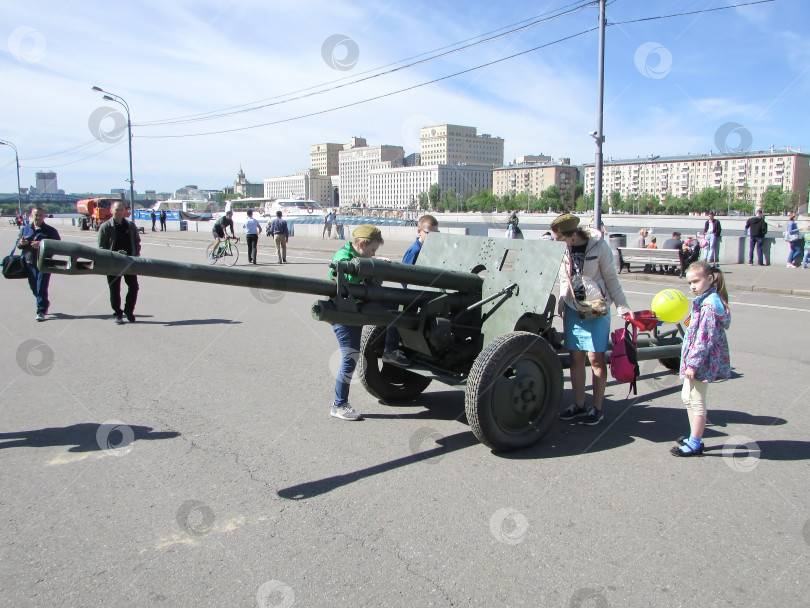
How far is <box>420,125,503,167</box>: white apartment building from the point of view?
144 ft

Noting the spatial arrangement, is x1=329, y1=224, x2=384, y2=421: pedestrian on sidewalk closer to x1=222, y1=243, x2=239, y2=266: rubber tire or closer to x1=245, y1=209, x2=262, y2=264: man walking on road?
x1=245, y1=209, x2=262, y2=264: man walking on road

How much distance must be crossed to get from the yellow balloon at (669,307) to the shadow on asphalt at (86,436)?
3866mm

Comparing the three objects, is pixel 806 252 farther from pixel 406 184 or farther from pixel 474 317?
pixel 406 184

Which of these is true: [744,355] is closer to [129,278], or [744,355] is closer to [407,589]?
[407,589]

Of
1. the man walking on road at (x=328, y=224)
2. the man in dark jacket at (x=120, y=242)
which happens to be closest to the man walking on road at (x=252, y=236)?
the man in dark jacket at (x=120, y=242)

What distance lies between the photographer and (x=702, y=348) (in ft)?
13.5

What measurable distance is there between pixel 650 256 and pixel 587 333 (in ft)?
44.8

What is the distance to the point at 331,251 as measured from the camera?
25078 millimetres

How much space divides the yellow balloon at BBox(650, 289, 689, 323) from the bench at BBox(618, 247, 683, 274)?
12.6 metres

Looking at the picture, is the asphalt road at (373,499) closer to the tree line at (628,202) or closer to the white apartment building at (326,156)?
the white apartment building at (326,156)

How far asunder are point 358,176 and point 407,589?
9894 cm

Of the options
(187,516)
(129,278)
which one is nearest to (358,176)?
(129,278)

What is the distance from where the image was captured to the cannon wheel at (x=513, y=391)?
13.4 feet

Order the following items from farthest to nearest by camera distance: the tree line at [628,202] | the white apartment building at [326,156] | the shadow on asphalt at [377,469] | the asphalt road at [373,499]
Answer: the tree line at [628,202] < the white apartment building at [326,156] < the shadow on asphalt at [377,469] < the asphalt road at [373,499]
